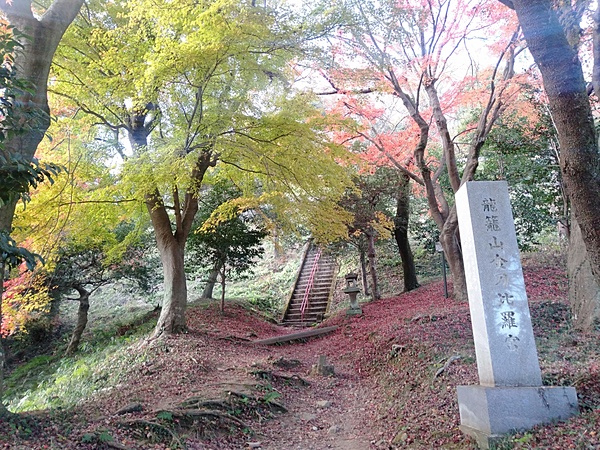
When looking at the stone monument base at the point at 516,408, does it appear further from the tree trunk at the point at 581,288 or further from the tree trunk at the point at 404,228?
the tree trunk at the point at 404,228

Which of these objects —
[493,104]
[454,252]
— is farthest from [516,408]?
[493,104]

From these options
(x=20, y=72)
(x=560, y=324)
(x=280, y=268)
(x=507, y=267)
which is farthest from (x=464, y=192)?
(x=280, y=268)

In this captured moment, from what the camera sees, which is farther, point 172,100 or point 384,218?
point 384,218

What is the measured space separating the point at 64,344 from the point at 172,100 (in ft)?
34.8

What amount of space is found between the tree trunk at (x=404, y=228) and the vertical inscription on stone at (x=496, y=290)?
A: 9.83 metres

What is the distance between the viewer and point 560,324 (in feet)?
23.8

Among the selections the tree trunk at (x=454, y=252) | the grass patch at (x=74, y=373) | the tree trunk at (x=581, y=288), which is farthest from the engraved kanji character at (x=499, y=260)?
the tree trunk at (x=454, y=252)

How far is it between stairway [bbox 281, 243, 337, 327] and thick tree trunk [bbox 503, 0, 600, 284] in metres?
12.7

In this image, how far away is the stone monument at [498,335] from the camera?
12.3 feet

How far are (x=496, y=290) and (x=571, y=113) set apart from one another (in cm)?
186

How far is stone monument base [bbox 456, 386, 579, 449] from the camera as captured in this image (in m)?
3.70

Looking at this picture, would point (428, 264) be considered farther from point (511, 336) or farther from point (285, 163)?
point (511, 336)

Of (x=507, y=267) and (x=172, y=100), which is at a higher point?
(x=172, y=100)

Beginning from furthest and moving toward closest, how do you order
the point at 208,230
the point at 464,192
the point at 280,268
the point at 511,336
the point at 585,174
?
the point at 280,268 < the point at 208,230 < the point at 464,192 < the point at 511,336 < the point at 585,174
